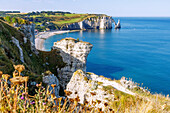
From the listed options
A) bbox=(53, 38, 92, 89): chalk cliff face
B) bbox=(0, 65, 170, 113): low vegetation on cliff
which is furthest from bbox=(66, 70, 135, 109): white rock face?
bbox=(53, 38, 92, 89): chalk cliff face

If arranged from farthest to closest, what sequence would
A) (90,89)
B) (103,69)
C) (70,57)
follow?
(103,69) → (70,57) → (90,89)

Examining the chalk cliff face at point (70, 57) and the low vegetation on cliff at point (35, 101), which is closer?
the low vegetation on cliff at point (35, 101)

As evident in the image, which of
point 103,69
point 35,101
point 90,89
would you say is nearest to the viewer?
point 35,101

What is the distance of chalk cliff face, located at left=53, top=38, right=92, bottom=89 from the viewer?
3694cm

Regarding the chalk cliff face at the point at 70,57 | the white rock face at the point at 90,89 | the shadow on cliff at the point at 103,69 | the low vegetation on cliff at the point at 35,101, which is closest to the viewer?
the low vegetation on cliff at the point at 35,101

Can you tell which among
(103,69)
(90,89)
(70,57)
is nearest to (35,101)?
(90,89)

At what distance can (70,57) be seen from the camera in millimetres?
37531

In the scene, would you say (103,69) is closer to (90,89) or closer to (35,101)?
(90,89)

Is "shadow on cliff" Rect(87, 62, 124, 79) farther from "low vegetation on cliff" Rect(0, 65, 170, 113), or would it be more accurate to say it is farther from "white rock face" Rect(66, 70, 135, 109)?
"low vegetation on cliff" Rect(0, 65, 170, 113)

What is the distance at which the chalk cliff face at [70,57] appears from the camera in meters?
36.9

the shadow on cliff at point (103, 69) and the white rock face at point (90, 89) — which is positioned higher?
the white rock face at point (90, 89)

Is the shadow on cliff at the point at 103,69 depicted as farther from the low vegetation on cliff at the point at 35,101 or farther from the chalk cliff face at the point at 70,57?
the low vegetation on cliff at the point at 35,101

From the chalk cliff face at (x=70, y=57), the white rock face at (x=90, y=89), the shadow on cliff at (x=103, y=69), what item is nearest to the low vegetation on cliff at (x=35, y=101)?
the white rock face at (x=90, y=89)

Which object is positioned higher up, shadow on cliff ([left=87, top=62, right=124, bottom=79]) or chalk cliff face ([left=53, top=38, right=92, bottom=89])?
chalk cliff face ([left=53, top=38, right=92, bottom=89])
